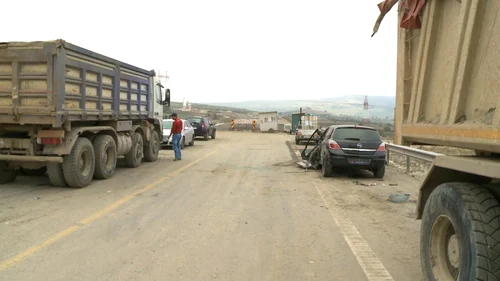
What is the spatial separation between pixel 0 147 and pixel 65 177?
1489mm

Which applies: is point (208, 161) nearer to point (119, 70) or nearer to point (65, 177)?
point (119, 70)

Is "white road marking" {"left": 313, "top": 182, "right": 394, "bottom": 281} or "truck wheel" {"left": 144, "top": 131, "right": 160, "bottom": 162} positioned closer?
"white road marking" {"left": 313, "top": 182, "right": 394, "bottom": 281}

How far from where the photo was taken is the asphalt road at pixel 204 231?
4535 millimetres

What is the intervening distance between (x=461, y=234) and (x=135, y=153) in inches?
450

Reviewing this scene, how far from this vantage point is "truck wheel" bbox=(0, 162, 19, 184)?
9562 millimetres

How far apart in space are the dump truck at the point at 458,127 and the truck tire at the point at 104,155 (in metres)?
7.86

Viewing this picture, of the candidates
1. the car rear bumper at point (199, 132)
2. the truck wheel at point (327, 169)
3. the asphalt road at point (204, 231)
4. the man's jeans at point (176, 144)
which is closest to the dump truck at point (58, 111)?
the asphalt road at point (204, 231)

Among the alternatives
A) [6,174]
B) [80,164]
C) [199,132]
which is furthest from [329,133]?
[199,132]

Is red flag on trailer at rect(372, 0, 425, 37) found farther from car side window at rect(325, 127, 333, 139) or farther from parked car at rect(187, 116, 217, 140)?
parked car at rect(187, 116, 217, 140)

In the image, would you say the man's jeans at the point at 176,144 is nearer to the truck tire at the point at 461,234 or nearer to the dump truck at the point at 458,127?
the dump truck at the point at 458,127

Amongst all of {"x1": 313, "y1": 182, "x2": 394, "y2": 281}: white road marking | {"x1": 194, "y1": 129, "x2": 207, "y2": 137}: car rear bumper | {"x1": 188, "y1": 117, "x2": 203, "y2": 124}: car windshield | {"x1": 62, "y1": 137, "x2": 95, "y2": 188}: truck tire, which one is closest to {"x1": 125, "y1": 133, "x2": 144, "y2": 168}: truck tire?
{"x1": 62, "y1": 137, "x2": 95, "y2": 188}: truck tire

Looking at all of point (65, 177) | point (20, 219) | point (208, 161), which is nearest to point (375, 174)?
point (208, 161)

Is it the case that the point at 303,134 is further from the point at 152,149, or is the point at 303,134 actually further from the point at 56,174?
the point at 56,174

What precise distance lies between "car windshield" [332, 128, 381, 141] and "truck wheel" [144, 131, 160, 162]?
657 cm
